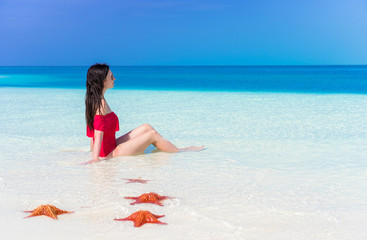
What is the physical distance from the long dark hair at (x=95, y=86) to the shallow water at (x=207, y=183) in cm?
68

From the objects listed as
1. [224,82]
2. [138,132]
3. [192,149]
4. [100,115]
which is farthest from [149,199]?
[224,82]

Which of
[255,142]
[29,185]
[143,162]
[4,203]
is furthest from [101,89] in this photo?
[255,142]

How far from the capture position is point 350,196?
3766 mm

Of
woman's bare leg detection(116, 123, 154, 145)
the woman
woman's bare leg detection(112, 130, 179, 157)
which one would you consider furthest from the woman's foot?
the woman

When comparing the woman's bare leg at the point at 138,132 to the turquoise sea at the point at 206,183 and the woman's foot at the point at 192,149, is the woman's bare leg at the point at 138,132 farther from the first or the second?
the woman's foot at the point at 192,149

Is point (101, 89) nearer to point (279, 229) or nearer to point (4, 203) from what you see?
point (4, 203)

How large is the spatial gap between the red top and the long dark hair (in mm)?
108

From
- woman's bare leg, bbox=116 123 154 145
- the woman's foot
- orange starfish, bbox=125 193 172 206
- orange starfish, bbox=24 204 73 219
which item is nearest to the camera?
orange starfish, bbox=24 204 73 219

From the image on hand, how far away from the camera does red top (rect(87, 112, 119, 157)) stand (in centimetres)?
481

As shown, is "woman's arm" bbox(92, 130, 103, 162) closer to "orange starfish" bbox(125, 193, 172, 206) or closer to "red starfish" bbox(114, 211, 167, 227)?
"orange starfish" bbox(125, 193, 172, 206)

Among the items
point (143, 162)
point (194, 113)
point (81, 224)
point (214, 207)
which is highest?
point (194, 113)

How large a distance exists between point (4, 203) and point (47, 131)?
12.9 ft

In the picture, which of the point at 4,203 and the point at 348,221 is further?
the point at 4,203

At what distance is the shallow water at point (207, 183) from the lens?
302cm
